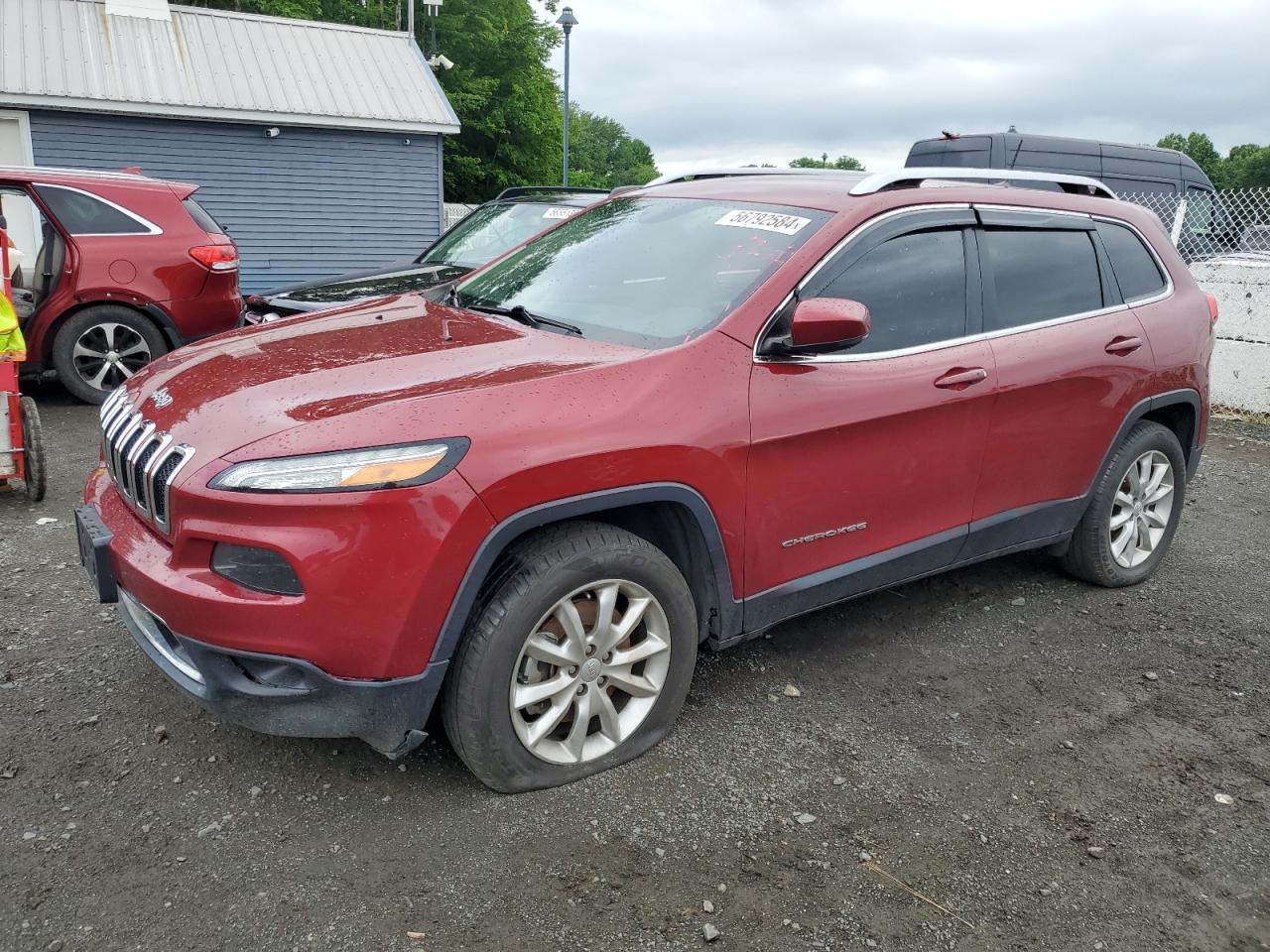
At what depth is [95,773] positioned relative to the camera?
2.95 m

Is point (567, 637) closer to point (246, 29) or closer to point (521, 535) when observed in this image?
point (521, 535)

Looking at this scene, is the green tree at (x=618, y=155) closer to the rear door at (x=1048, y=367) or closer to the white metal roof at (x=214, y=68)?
the white metal roof at (x=214, y=68)

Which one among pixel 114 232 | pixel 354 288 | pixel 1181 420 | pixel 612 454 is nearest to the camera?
pixel 612 454

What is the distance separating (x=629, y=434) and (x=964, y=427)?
149cm

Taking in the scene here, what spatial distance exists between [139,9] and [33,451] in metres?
12.1

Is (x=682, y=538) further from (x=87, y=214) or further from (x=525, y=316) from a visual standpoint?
(x=87, y=214)

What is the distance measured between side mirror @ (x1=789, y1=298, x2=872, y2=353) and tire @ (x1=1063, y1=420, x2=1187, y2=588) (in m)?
1.90

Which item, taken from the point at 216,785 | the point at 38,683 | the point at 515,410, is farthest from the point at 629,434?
the point at 38,683

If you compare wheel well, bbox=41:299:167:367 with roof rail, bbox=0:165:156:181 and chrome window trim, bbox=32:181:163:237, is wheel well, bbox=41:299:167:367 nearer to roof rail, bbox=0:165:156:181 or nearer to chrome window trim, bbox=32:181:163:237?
chrome window trim, bbox=32:181:163:237

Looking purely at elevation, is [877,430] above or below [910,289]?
below

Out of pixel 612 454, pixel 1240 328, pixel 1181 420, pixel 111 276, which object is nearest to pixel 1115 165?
pixel 1240 328

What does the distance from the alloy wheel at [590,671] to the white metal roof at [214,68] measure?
13.6 metres

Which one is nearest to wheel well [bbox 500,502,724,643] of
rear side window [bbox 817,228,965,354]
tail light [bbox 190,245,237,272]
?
rear side window [bbox 817,228,965,354]

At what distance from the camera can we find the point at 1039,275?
400cm
